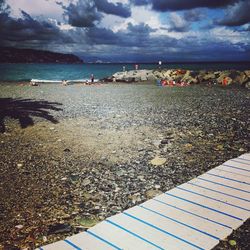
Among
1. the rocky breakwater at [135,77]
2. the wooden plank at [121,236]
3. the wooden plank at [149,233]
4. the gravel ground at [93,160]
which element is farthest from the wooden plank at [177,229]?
the rocky breakwater at [135,77]

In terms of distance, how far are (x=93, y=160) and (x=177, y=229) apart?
3.48m

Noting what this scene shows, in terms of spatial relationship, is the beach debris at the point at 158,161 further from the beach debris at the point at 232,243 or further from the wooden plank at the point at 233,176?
the beach debris at the point at 232,243

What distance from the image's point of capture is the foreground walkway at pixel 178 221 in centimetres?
407

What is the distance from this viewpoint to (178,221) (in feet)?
15.0

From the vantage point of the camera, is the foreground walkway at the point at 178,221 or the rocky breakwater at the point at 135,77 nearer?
the foreground walkway at the point at 178,221

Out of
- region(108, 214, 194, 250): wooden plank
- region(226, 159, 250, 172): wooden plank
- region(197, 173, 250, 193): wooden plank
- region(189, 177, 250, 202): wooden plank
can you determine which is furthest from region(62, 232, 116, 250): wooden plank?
region(226, 159, 250, 172): wooden plank

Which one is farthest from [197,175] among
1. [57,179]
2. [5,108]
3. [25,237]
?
[5,108]

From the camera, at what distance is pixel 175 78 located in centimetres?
3328

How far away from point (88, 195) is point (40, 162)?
7.44 feet

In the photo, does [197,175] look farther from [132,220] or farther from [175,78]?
[175,78]

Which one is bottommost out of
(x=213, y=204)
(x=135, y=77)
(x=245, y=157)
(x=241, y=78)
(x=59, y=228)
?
(x=59, y=228)

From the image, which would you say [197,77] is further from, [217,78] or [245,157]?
[245,157]

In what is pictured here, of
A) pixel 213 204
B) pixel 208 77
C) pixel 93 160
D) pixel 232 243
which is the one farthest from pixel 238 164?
pixel 208 77

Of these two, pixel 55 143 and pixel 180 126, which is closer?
pixel 55 143
